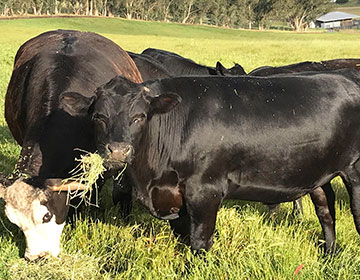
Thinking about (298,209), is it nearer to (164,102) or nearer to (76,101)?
(164,102)

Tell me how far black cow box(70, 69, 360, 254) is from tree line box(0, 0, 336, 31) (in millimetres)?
87177

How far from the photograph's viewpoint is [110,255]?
13.4 feet

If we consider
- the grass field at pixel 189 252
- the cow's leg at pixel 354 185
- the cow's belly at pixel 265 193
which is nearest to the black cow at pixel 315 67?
the grass field at pixel 189 252

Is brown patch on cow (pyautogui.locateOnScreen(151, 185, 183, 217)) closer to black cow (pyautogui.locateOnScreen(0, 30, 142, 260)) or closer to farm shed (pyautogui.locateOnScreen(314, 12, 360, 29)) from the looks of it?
black cow (pyautogui.locateOnScreen(0, 30, 142, 260))

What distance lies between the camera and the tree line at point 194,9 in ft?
290

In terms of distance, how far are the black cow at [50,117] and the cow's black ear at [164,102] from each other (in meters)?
0.61

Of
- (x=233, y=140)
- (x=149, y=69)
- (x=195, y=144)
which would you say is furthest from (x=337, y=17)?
(x=195, y=144)

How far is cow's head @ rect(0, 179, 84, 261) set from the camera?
3.66 m

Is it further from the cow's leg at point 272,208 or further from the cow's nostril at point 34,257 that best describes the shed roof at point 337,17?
the cow's nostril at point 34,257

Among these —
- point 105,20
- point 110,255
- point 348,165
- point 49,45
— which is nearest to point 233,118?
point 348,165

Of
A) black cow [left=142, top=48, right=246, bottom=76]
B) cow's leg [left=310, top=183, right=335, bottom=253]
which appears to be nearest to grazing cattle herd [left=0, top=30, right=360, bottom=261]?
cow's leg [left=310, top=183, right=335, bottom=253]

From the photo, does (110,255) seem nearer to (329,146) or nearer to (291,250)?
(291,250)

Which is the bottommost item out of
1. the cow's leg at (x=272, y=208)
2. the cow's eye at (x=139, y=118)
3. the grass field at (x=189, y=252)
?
the cow's leg at (x=272, y=208)

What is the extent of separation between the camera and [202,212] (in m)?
3.95
